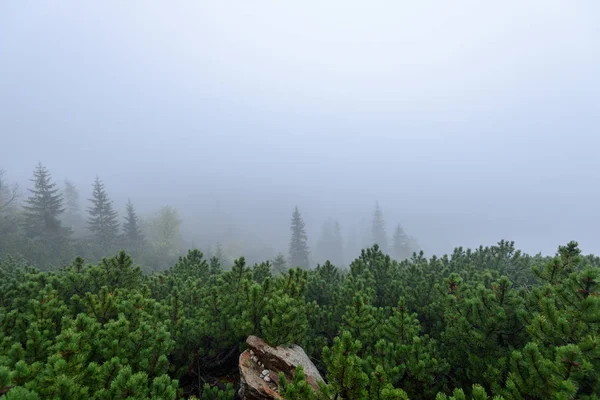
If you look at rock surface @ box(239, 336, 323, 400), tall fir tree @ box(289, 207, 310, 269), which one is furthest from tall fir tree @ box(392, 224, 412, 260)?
rock surface @ box(239, 336, 323, 400)

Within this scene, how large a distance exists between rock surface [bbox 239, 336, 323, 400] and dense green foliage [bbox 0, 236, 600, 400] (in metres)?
0.26

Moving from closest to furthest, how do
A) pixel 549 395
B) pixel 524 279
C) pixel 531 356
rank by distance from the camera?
pixel 549 395
pixel 531 356
pixel 524 279

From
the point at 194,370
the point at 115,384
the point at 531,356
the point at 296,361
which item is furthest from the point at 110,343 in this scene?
the point at 531,356

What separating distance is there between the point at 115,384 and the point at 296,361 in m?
2.98

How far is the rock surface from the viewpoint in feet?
14.9

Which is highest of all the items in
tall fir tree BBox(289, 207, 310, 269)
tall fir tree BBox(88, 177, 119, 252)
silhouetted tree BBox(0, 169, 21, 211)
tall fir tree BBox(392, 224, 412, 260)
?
silhouetted tree BBox(0, 169, 21, 211)

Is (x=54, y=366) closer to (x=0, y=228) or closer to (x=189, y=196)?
(x=0, y=228)

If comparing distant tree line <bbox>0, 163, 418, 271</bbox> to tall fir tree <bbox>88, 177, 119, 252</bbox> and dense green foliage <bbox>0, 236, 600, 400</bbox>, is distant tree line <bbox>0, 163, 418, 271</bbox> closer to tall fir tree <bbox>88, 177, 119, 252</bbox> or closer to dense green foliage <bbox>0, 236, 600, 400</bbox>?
tall fir tree <bbox>88, 177, 119, 252</bbox>

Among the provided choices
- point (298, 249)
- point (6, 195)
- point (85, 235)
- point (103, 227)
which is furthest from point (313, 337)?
point (6, 195)

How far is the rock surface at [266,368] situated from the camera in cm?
453

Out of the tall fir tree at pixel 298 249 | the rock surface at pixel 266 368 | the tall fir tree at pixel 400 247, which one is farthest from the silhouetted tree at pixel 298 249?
the rock surface at pixel 266 368

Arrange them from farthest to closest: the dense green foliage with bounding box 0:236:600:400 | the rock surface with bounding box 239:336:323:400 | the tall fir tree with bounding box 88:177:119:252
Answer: the tall fir tree with bounding box 88:177:119:252
the rock surface with bounding box 239:336:323:400
the dense green foliage with bounding box 0:236:600:400

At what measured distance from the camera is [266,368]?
500cm

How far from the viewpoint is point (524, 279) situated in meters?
9.83
